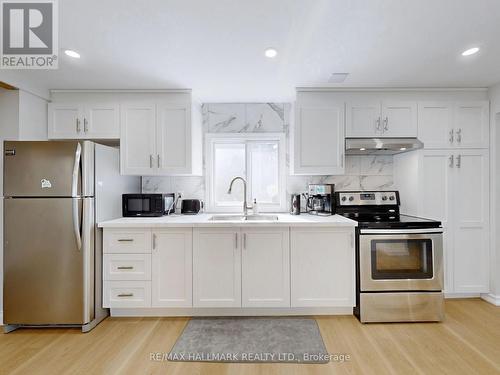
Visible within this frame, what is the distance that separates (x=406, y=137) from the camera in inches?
110

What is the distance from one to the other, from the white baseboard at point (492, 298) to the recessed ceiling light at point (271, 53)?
3294 millimetres

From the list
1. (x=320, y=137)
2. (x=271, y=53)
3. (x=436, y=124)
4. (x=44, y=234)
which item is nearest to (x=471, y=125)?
(x=436, y=124)

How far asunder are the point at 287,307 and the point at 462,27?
2562 mm

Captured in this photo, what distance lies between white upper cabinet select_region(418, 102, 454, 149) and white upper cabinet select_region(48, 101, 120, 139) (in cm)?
326

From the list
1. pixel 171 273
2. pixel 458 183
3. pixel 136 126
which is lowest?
pixel 171 273

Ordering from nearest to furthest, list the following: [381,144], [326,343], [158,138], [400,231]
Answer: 1. [326,343]
2. [400,231]
3. [381,144]
4. [158,138]

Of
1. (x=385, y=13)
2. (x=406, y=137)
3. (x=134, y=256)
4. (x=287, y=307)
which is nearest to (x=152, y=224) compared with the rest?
(x=134, y=256)

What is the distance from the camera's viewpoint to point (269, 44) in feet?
6.53

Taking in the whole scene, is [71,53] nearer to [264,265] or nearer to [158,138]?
[158,138]

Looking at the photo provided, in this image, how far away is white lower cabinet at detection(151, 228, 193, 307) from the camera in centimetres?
249

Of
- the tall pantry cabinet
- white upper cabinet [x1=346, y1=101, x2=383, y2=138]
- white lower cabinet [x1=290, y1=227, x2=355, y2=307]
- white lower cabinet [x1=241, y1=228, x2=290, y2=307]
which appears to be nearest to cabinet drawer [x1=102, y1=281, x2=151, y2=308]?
white lower cabinet [x1=241, y1=228, x2=290, y2=307]

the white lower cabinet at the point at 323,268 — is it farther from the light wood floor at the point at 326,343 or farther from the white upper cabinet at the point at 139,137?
the white upper cabinet at the point at 139,137

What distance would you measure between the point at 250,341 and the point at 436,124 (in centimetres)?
285

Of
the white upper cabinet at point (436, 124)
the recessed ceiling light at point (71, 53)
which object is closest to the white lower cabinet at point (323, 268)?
the white upper cabinet at point (436, 124)
